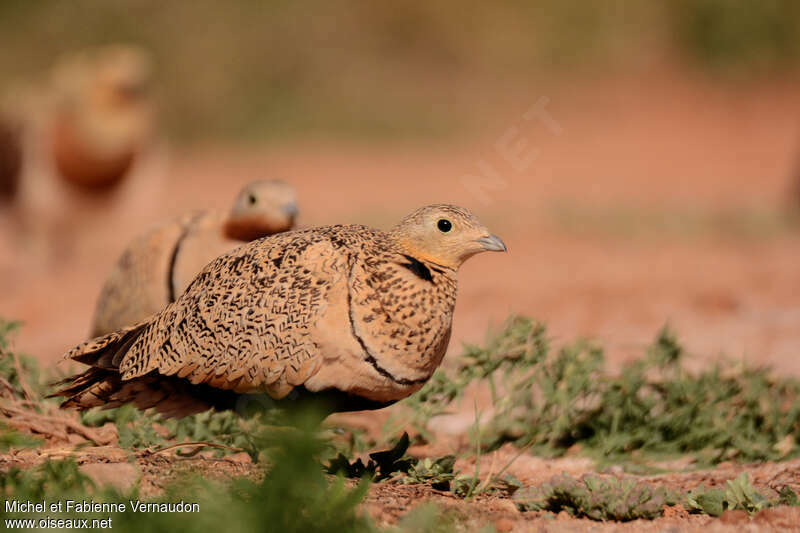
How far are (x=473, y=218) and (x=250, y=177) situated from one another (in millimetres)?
11867

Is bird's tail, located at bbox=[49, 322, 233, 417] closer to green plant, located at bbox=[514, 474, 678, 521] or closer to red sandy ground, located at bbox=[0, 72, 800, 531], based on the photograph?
red sandy ground, located at bbox=[0, 72, 800, 531]

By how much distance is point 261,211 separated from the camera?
12.2 ft

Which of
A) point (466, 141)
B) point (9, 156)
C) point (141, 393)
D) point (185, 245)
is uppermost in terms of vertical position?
point (466, 141)

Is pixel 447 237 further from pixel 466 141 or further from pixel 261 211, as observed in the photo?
pixel 466 141

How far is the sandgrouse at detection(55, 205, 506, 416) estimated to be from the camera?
2.69 m

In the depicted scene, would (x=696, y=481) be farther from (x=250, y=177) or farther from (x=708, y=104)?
(x=708, y=104)

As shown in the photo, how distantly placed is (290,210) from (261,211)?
0.42ft

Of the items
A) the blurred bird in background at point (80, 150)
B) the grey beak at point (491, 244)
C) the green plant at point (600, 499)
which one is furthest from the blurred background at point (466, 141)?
the grey beak at point (491, 244)

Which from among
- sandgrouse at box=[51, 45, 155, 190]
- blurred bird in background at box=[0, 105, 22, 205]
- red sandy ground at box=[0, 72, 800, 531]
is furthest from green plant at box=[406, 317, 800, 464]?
blurred bird in background at box=[0, 105, 22, 205]

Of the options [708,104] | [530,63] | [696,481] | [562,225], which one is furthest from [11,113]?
[708,104]

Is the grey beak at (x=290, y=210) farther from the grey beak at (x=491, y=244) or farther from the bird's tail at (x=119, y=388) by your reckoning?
the grey beak at (x=491, y=244)

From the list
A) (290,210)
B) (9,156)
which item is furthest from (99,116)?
(290,210)

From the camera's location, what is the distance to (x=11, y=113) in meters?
8.61

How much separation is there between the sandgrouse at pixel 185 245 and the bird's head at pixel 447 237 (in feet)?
3.46
